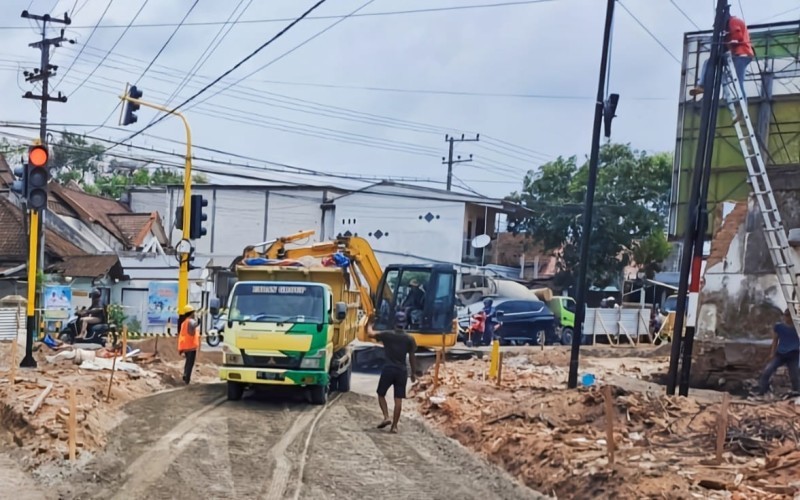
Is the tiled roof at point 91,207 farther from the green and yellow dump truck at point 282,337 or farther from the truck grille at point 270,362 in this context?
the truck grille at point 270,362

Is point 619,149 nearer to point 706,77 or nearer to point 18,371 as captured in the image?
point 706,77

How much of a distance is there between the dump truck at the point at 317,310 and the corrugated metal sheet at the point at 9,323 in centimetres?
934

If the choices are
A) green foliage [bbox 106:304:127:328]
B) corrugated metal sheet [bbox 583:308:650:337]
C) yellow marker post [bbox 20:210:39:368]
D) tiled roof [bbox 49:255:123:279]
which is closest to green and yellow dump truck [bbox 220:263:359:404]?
yellow marker post [bbox 20:210:39:368]

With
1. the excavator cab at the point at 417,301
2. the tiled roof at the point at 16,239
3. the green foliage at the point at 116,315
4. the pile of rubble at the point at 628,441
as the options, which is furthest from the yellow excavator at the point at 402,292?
the tiled roof at the point at 16,239

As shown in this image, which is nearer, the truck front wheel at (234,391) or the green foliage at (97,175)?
the truck front wheel at (234,391)

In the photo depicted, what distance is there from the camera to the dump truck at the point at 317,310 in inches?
607

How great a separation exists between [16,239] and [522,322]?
21.3m

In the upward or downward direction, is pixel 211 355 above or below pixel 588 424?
below

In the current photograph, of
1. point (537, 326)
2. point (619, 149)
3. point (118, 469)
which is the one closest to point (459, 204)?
point (619, 149)

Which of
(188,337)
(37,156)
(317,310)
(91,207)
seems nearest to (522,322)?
(188,337)

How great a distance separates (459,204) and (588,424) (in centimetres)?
3591

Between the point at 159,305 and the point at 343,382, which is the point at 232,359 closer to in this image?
the point at 343,382

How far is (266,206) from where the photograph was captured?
51938 mm

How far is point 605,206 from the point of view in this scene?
4619 centimetres
